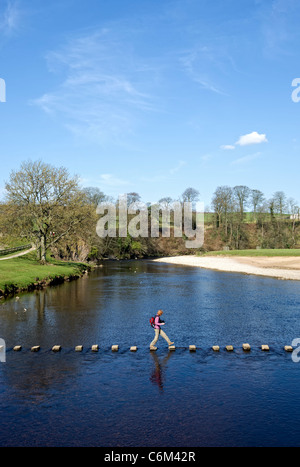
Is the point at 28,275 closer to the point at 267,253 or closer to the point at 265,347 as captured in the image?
the point at 265,347

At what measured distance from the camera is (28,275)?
173 feet

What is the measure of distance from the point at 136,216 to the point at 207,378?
426 feet

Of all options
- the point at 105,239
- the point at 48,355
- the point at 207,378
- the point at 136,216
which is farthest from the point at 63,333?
the point at 136,216

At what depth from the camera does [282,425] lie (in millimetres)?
13594

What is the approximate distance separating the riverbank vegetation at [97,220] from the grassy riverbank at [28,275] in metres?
2.13

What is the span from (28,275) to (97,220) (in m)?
55.8

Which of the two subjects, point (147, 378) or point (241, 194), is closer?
point (147, 378)

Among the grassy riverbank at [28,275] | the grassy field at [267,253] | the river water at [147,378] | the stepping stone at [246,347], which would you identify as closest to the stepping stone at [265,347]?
the river water at [147,378]

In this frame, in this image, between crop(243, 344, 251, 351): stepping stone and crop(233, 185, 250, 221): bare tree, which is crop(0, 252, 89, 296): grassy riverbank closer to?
crop(243, 344, 251, 351): stepping stone

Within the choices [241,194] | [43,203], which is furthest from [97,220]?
[241,194]

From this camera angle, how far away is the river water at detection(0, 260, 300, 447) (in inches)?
514

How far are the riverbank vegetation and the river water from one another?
3092 cm

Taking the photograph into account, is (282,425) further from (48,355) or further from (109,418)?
(48,355)

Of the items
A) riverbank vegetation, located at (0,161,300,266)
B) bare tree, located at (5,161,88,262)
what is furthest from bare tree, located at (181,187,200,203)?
bare tree, located at (5,161,88,262)
